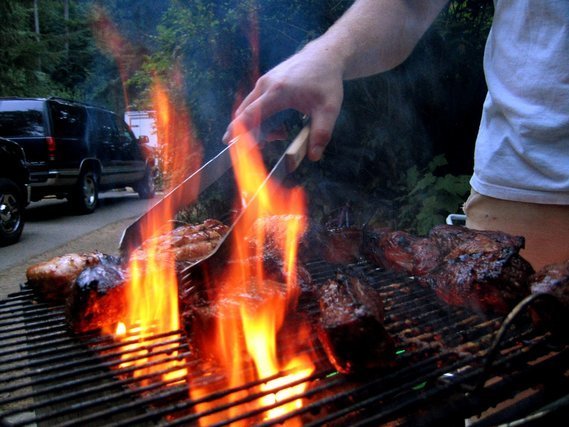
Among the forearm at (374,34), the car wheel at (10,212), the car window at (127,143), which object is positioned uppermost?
the car window at (127,143)

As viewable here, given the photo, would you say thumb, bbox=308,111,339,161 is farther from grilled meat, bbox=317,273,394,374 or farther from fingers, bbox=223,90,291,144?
grilled meat, bbox=317,273,394,374

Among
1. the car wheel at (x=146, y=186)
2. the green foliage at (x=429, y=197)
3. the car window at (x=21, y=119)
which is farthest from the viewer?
the car wheel at (x=146, y=186)

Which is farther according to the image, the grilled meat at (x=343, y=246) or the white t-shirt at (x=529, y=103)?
the grilled meat at (x=343, y=246)

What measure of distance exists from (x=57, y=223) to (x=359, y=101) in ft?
26.5

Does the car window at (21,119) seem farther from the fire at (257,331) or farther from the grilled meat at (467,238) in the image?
the grilled meat at (467,238)

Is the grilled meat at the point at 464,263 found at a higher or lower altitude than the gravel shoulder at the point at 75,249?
lower

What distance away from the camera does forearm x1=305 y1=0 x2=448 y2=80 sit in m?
2.43

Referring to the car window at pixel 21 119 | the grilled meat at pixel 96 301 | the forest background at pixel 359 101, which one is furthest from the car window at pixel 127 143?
the grilled meat at pixel 96 301

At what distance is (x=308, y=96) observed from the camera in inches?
86.5

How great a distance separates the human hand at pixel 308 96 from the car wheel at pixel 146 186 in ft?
47.3

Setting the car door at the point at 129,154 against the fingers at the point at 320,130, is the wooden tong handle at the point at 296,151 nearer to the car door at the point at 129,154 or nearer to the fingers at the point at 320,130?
the fingers at the point at 320,130

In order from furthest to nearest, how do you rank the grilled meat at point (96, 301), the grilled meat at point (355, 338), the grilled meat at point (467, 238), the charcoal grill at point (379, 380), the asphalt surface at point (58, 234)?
1. the asphalt surface at point (58, 234)
2. the grilled meat at point (467, 238)
3. the grilled meat at point (96, 301)
4. the grilled meat at point (355, 338)
5. the charcoal grill at point (379, 380)

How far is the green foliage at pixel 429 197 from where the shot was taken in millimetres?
5059

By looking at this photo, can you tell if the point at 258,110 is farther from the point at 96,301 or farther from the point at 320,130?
the point at 96,301
